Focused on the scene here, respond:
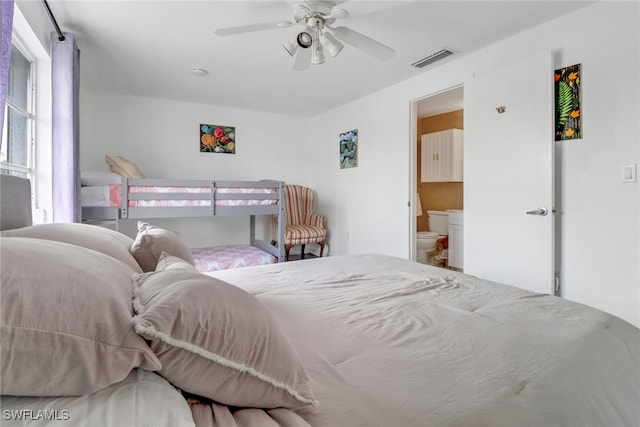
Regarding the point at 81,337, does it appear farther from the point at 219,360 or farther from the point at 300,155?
the point at 300,155

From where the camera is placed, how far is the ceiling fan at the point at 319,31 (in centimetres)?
202

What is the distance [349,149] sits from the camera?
4.53 metres

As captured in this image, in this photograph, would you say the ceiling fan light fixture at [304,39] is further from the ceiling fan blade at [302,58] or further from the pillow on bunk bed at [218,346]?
Answer: the pillow on bunk bed at [218,346]

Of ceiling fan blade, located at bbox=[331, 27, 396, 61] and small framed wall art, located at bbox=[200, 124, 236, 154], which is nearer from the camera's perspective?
ceiling fan blade, located at bbox=[331, 27, 396, 61]

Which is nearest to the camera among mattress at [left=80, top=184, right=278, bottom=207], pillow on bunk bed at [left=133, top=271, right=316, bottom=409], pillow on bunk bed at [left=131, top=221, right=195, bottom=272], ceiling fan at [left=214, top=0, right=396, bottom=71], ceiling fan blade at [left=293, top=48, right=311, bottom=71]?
pillow on bunk bed at [left=133, top=271, right=316, bottom=409]

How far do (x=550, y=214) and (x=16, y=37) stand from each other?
387 centimetres

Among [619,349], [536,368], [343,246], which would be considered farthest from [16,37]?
[343,246]

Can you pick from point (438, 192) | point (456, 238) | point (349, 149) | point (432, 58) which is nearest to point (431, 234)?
point (456, 238)

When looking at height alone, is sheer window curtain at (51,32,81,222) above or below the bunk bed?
above

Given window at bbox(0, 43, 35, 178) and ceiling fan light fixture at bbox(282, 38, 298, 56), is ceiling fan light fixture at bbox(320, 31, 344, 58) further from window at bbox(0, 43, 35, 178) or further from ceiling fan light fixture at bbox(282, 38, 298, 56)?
window at bbox(0, 43, 35, 178)

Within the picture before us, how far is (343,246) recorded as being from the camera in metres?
4.69

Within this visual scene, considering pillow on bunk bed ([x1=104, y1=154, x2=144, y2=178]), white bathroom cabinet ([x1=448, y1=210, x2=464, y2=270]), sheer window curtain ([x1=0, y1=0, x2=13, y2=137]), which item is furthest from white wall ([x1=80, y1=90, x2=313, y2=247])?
sheer window curtain ([x1=0, y1=0, x2=13, y2=137])

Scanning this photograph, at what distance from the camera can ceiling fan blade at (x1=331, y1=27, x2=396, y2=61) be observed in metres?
2.06

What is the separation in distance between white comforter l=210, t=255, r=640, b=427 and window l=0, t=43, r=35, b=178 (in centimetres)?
197
